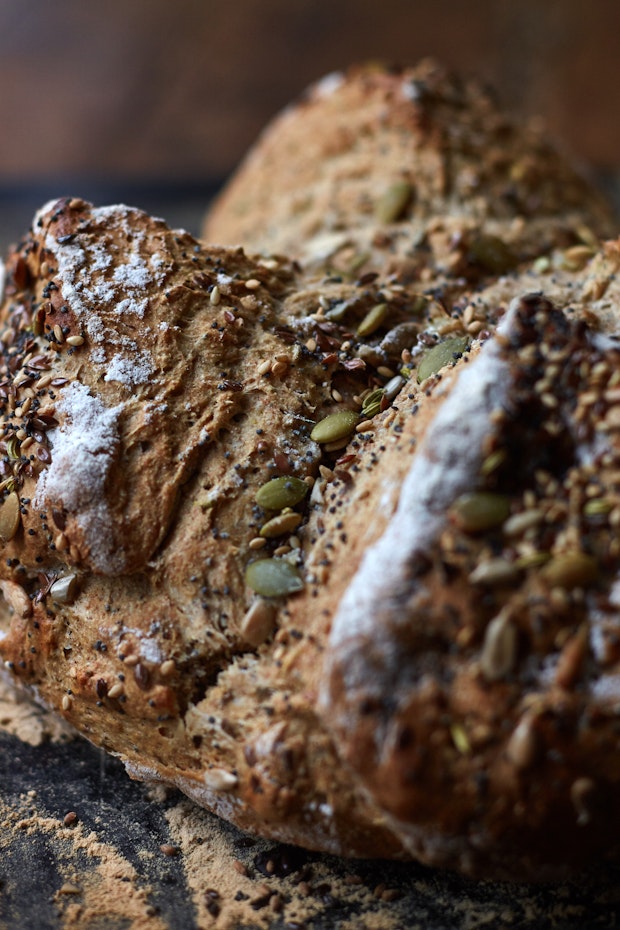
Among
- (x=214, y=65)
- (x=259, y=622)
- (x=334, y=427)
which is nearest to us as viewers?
(x=259, y=622)

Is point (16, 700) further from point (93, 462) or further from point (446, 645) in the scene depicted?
point (446, 645)

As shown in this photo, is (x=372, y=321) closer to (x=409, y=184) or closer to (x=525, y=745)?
(x=409, y=184)

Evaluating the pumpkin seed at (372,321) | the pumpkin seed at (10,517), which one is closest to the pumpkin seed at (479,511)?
the pumpkin seed at (372,321)

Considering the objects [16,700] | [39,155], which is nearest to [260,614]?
[16,700]

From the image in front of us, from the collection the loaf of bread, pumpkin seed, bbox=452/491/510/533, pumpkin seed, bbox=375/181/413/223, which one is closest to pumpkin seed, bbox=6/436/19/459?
the loaf of bread

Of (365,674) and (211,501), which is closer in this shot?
(365,674)

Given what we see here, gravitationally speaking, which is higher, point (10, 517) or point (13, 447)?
point (13, 447)

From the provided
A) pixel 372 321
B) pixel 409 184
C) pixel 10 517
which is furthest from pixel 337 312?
pixel 10 517
